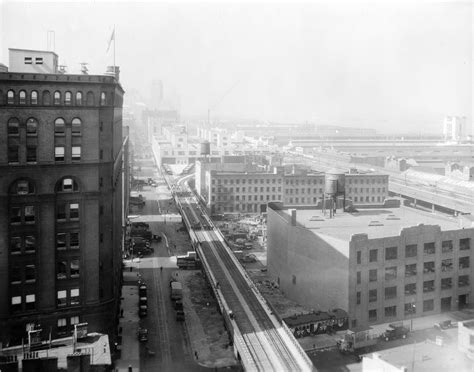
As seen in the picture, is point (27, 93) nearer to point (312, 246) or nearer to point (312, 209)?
point (312, 246)

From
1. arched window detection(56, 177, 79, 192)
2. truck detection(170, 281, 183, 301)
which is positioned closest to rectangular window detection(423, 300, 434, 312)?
truck detection(170, 281, 183, 301)

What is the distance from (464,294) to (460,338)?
14.8 meters

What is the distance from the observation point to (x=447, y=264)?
64125mm

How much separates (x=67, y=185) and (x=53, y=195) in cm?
140

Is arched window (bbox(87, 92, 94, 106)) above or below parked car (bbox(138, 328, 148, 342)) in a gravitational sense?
above

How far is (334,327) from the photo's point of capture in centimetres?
5734

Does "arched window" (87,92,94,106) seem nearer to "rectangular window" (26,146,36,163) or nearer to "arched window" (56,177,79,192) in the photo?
"rectangular window" (26,146,36,163)

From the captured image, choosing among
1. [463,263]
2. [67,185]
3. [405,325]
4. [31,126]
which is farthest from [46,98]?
[463,263]

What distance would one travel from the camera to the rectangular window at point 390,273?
60312 mm

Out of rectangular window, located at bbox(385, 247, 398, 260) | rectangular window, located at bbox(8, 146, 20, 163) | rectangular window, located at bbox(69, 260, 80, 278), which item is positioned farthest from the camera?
rectangular window, located at bbox(385, 247, 398, 260)

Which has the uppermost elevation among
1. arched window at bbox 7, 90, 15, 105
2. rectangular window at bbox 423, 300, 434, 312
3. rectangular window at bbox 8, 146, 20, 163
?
arched window at bbox 7, 90, 15, 105

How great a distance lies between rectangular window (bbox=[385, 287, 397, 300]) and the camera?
60.6 metres

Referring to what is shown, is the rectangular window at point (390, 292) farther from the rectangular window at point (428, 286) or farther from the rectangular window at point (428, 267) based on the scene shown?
the rectangular window at point (428, 267)

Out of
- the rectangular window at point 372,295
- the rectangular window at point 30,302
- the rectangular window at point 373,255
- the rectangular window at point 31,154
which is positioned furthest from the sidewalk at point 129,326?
the rectangular window at point 373,255
